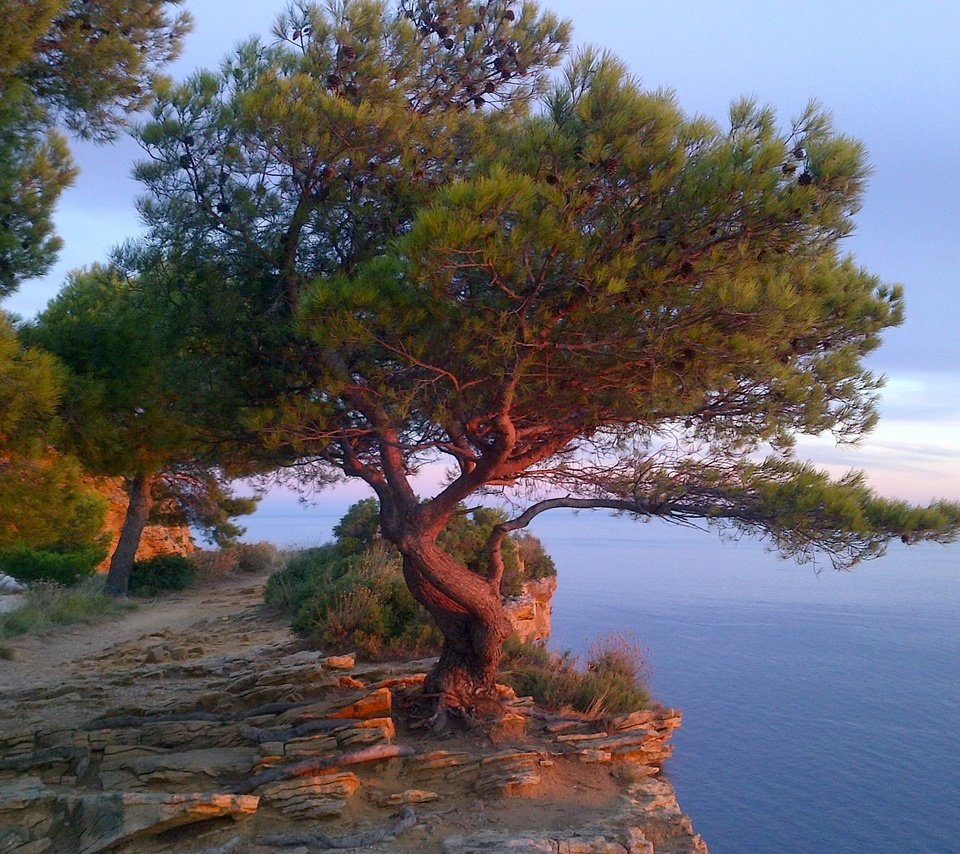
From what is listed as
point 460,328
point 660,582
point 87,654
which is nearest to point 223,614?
point 87,654

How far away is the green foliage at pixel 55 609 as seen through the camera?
13828 mm

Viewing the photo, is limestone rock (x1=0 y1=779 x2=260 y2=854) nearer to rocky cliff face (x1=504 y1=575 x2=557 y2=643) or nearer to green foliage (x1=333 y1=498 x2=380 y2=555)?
rocky cliff face (x1=504 y1=575 x2=557 y2=643)

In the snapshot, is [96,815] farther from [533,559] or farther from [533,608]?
[533,559]

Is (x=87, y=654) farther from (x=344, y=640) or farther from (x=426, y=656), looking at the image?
(x=426, y=656)

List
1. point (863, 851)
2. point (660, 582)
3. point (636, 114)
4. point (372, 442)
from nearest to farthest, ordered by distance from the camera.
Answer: point (636, 114), point (372, 442), point (863, 851), point (660, 582)

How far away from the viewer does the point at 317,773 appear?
652 centimetres

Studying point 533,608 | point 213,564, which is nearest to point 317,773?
point 533,608

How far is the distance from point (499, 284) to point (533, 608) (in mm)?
9493

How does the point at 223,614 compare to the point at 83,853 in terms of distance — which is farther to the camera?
the point at 223,614

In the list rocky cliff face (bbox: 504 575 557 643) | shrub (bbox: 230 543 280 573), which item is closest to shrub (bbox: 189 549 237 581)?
shrub (bbox: 230 543 280 573)

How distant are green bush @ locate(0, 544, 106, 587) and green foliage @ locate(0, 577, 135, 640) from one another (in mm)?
1351

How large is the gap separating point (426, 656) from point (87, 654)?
18.3 ft

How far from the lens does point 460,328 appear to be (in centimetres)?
562

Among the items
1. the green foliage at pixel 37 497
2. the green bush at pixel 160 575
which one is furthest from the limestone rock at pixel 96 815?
the green bush at pixel 160 575
